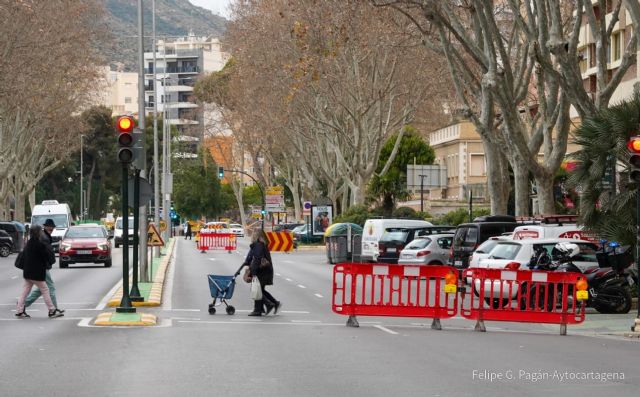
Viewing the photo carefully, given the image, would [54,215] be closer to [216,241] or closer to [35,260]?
[216,241]

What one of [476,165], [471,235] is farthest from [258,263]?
A: [476,165]

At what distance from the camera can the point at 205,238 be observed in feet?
227

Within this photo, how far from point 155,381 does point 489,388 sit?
3342mm

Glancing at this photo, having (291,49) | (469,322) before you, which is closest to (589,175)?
(469,322)

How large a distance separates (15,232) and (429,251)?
2955 centimetres

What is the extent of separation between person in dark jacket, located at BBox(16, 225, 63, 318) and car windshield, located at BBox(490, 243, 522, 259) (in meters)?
9.60

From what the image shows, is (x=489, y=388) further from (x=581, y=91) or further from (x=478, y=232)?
(x=478, y=232)

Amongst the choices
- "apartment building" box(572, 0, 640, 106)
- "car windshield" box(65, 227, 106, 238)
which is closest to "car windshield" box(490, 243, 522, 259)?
"apartment building" box(572, 0, 640, 106)

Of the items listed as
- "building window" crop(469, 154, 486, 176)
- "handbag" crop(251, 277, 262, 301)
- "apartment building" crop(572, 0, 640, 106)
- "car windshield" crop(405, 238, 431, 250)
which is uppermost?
"apartment building" crop(572, 0, 640, 106)

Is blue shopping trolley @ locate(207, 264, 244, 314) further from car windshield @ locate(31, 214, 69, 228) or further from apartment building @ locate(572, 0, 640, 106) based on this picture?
car windshield @ locate(31, 214, 69, 228)

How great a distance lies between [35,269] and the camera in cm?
2158

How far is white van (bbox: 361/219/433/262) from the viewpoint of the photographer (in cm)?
4412

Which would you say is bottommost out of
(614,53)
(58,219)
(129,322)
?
(129,322)

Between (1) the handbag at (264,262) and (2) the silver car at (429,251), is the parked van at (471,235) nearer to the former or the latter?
(2) the silver car at (429,251)
